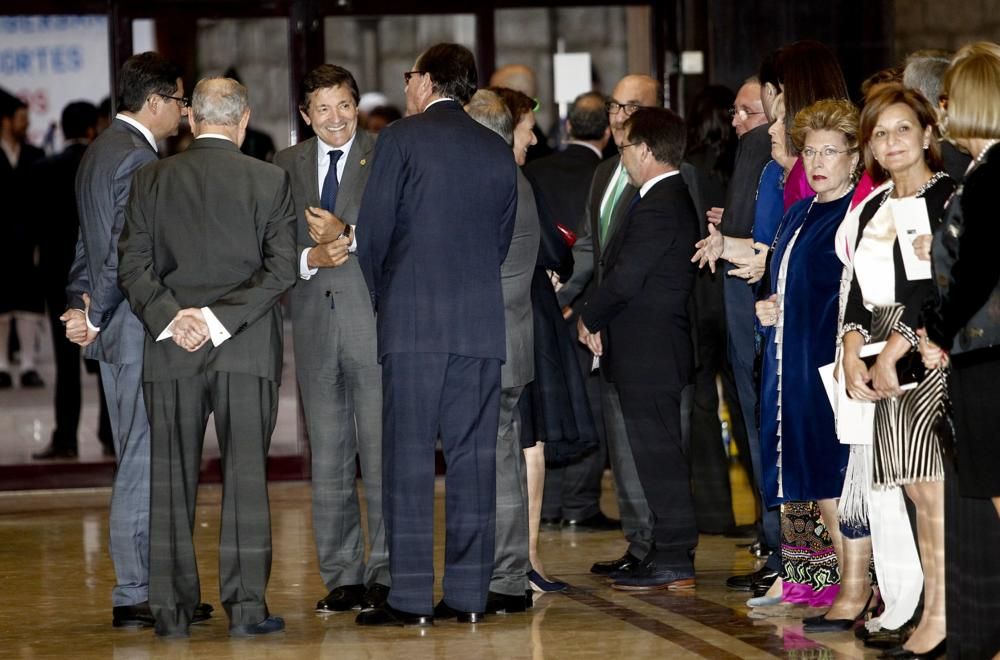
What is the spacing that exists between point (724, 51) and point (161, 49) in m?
2.98

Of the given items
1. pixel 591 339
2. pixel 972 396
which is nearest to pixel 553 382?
pixel 591 339

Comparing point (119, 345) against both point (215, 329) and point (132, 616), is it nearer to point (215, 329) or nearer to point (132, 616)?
point (215, 329)

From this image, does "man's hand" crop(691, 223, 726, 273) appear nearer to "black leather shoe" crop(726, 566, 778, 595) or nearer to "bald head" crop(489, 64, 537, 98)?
"black leather shoe" crop(726, 566, 778, 595)

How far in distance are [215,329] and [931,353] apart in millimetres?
2140

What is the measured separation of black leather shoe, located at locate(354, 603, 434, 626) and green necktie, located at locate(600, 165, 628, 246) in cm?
180

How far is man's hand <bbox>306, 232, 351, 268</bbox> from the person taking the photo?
18.4 ft

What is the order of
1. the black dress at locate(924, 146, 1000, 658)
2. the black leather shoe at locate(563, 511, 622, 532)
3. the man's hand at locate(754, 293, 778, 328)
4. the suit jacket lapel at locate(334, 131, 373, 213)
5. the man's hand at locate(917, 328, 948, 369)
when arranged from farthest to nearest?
1. the black leather shoe at locate(563, 511, 622, 532)
2. the suit jacket lapel at locate(334, 131, 373, 213)
3. the man's hand at locate(754, 293, 778, 328)
4. the man's hand at locate(917, 328, 948, 369)
5. the black dress at locate(924, 146, 1000, 658)

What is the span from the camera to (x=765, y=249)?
585 centimetres

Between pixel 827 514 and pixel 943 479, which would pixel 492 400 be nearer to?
pixel 827 514

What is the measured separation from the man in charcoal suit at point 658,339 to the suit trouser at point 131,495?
1624mm

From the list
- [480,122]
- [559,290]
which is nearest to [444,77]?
[480,122]

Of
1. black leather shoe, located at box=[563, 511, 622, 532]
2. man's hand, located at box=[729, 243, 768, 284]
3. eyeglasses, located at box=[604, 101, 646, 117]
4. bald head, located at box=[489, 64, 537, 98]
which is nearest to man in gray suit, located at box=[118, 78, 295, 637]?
man's hand, located at box=[729, 243, 768, 284]

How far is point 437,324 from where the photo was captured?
5348 millimetres

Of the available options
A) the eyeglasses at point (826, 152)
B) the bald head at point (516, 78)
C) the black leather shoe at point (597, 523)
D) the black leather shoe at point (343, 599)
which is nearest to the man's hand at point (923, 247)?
the eyeglasses at point (826, 152)
